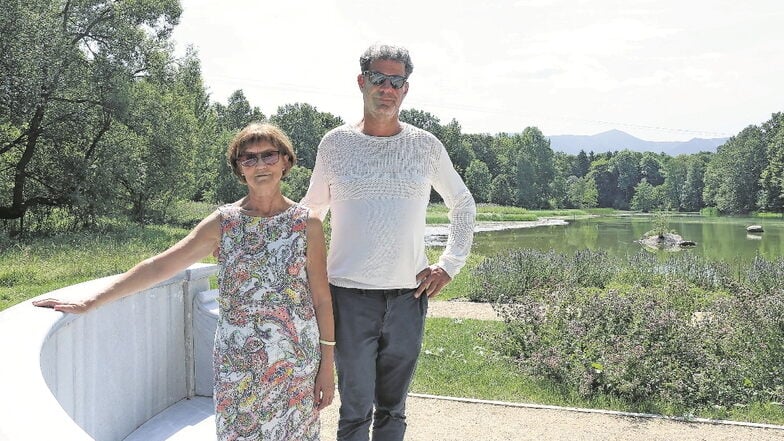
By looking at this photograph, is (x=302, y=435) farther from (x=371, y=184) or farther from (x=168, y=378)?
(x=168, y=378)

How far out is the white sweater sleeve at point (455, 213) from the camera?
9.57 ft

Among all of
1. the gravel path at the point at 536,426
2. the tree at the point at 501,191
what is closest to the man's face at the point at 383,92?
the gravel path at the point at 536,426

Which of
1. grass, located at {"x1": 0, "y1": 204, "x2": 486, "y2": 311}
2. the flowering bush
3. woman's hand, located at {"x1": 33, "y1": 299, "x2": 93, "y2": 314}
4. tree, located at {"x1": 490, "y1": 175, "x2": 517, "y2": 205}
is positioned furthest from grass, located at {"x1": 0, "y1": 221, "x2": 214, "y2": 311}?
tree, located at {"x1": 490, "y1": 175, "x2": 517, "y2": 205}

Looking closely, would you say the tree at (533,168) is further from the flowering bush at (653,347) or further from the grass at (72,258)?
the flowering bush at (653,347)

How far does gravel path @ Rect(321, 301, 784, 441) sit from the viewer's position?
454cm

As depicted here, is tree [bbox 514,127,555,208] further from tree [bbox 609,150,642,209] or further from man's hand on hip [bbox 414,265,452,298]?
man's hand on hip [bbox 414,265,452,298]

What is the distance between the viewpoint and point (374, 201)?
2.63 m

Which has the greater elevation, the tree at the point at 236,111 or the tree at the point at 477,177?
the tree at the point at 236,111

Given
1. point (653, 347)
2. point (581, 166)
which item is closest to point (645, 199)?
point (581, 166)

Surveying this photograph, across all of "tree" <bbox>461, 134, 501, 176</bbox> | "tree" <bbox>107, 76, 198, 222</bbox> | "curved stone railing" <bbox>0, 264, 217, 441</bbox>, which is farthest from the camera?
"tree" <bbox>461, 134, 501, 176</bbox>

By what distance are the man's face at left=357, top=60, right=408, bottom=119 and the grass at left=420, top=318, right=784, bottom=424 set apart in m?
3.44

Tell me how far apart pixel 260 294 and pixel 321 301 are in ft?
0.70

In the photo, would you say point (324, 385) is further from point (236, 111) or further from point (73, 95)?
point (236, 111)

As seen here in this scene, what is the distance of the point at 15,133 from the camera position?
1736 cm
